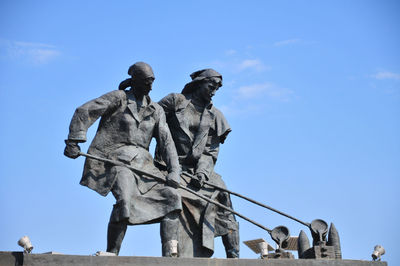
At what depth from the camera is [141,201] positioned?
10.9 m

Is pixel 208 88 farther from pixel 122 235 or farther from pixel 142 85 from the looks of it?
pixel 122 235

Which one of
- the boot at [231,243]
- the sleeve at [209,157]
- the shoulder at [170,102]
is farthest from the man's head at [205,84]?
the boot at [231,243]

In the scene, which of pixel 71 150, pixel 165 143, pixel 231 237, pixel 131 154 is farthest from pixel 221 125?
pixel 71 150

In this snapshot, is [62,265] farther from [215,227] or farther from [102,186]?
[215,227]

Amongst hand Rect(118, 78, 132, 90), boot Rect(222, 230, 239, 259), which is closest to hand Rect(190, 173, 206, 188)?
boot Rect(222, 230, 239, 259)

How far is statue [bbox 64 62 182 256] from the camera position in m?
10.8

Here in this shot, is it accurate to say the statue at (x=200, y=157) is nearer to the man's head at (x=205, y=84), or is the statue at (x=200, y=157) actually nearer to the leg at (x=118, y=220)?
the man's head at (x=205, y=84)

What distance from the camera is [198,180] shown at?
1199 cm

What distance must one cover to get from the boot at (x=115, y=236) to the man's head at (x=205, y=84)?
3.12m

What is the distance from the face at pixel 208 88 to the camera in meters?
12.7

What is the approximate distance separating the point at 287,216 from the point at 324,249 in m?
1.20

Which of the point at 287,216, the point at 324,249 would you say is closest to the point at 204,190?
the point at 287,216

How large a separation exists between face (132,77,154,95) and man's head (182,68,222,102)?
124 cm

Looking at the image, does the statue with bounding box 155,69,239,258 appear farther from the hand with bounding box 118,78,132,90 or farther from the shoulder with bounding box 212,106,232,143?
the hand with bounding box 118,78,132,90
